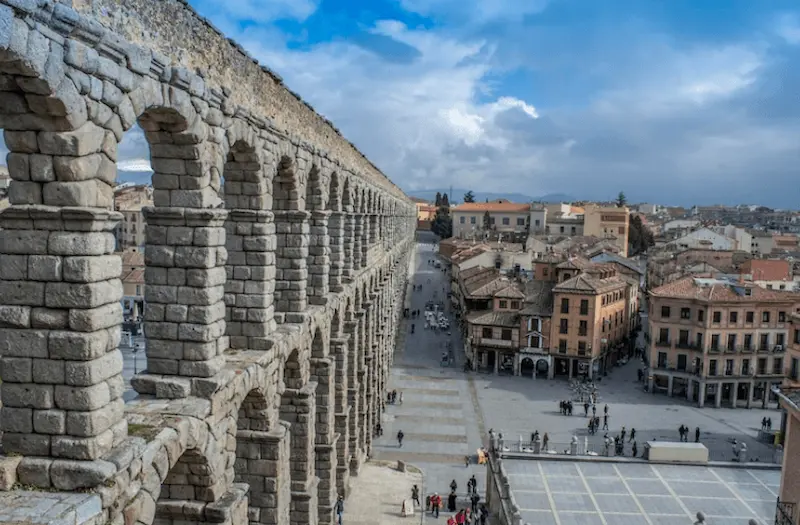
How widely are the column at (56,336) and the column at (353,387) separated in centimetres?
1897

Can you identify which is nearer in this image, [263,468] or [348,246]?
Result: [263,468]

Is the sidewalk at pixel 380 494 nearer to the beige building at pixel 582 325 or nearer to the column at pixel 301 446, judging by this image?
the column at pixel 301 446

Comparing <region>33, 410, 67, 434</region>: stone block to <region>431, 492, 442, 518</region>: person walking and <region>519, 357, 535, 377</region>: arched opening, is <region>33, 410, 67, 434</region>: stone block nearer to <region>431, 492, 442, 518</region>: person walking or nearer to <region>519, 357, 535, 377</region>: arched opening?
<region>431, 492, 442, 518</region>: person walking

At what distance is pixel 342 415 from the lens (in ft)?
89.8

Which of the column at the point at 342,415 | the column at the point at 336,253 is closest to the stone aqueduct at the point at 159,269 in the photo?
the column at the point at 336,253

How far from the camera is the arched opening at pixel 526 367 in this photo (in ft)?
191

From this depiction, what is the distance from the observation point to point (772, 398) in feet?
167

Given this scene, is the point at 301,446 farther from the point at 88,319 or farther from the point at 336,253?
the point at 88,319

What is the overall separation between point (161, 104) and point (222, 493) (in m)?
6.93

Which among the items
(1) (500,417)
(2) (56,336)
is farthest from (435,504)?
(2) (56,336)

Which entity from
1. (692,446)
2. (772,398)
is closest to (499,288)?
(772,398)

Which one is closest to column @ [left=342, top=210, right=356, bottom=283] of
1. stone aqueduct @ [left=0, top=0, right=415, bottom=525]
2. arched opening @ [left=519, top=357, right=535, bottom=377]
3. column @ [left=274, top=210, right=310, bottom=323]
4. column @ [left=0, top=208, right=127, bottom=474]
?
stone aqueduct @ [left=0, top=0, right=415, bottom=525]

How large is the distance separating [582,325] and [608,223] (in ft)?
220

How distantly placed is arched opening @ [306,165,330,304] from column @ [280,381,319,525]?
291 cm
